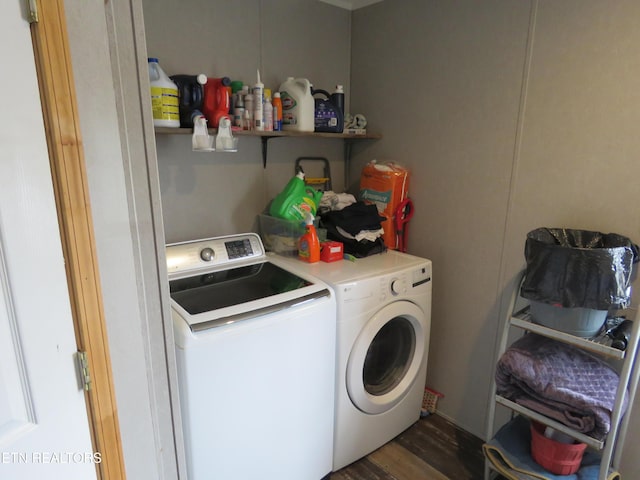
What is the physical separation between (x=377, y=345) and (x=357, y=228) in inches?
23.0

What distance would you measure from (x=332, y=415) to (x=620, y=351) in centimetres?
107

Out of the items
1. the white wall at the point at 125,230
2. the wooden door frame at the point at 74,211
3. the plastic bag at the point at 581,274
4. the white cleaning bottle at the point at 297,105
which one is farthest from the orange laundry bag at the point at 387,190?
the wooden door frame at the point at 74,211

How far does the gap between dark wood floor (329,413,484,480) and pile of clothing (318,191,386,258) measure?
969 mm

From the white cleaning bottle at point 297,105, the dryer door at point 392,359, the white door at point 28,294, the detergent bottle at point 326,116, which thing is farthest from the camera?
the detergent bottle at point 326,116

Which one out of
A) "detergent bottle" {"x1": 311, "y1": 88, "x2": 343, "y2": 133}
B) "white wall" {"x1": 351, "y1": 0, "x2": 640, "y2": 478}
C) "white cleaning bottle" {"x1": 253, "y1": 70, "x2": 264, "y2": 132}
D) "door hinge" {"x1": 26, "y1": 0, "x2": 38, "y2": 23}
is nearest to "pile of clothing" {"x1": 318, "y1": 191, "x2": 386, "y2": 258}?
"white wall" {"x1": 351, "y1": 0, "x2": 640, "y2": 478}

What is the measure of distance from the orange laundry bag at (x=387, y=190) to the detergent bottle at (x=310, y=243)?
0.44 metres

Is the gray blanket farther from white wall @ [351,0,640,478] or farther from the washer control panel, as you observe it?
the washer control panel

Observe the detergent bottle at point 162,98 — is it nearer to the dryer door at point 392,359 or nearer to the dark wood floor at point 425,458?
the dryer door at point 392,359

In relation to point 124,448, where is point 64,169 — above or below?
above

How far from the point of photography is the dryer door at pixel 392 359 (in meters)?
1.73

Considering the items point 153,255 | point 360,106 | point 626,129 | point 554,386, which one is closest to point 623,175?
point 626,129

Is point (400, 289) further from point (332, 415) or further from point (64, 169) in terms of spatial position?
point (64, 169)

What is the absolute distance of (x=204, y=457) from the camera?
1.28 m

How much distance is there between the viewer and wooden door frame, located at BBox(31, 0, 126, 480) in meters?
0.71
